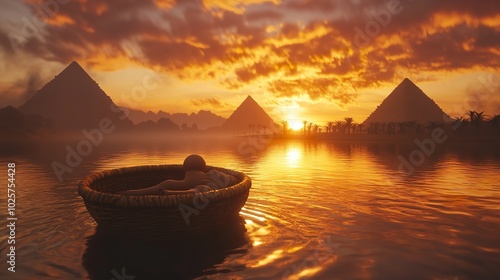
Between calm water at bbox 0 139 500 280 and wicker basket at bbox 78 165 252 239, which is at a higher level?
wicker basket at bbox 78 165 252 239

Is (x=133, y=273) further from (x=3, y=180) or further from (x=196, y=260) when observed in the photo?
(x=3, y=180)

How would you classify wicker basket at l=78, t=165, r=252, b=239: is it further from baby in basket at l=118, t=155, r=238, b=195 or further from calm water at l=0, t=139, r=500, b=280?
baby in basket at l=118, t=155, r=238, b=195

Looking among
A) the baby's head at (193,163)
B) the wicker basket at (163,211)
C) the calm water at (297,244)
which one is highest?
the baby's head at (193,163)

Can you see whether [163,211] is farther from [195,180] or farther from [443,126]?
[443,126]

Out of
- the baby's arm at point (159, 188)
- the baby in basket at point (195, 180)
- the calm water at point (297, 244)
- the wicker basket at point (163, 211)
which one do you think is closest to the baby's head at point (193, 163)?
the baby in basket at point (195, 180)

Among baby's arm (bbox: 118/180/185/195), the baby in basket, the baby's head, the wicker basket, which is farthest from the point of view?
the baby's head

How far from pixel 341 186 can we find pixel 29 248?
9724 mm

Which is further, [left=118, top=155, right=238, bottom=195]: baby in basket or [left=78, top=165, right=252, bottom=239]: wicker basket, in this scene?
[left=118, top=155, right=238, bottom=195]: baby in basket

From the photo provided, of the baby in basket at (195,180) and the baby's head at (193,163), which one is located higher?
the baby's head at (193,163)

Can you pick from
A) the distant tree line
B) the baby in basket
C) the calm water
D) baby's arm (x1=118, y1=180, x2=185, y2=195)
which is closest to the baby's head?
the baby in basket

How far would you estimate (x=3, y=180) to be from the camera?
508 inches

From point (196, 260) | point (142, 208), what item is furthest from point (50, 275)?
point (196, 260)

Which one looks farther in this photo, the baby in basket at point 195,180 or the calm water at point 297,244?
the baby in basket at point 195,180

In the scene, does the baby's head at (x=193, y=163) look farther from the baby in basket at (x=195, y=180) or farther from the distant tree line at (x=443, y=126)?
the distant tree line at (x=443, y=126)
